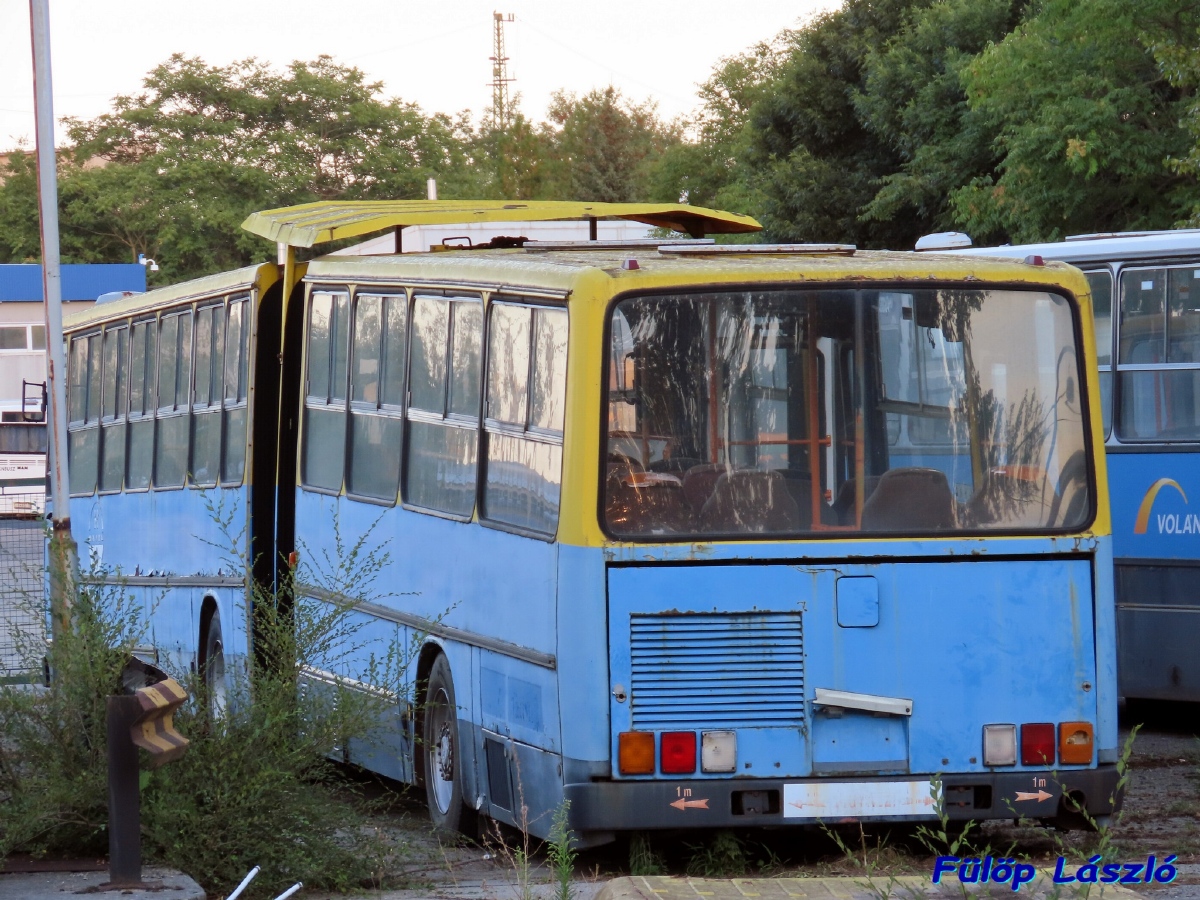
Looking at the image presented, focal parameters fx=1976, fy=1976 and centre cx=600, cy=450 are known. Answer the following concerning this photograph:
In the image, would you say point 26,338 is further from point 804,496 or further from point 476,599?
point 804,496

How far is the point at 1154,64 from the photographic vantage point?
2602cm

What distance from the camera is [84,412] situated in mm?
16797

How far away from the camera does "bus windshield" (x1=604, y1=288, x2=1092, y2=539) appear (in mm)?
7816

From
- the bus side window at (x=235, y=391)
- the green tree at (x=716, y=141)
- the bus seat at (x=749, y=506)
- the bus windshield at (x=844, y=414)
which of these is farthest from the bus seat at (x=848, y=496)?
the green tree at (x=716, y=141)

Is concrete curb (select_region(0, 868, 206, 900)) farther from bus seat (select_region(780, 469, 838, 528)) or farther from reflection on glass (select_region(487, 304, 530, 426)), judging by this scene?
bus seat (select_region(780, 469, 838, 528))

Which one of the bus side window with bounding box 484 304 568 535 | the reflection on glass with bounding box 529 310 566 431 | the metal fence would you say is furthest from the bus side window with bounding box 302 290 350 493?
the reflection on glass with bounding box 529 310 566 431

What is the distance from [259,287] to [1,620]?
3.55 metres

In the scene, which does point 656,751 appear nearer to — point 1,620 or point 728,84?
point 1,620

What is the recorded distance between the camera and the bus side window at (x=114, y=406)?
611 inches

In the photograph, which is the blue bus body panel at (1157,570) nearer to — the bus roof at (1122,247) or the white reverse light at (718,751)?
the bus roof at (1122,247)

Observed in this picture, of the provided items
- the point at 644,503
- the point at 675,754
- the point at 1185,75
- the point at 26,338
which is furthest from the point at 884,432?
the point at 26,338

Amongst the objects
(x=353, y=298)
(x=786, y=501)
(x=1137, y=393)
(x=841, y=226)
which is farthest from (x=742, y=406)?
(x=841, y=226)

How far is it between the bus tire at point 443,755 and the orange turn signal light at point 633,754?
150 centimetres

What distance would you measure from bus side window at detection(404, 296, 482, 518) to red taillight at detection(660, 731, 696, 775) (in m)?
1.75
